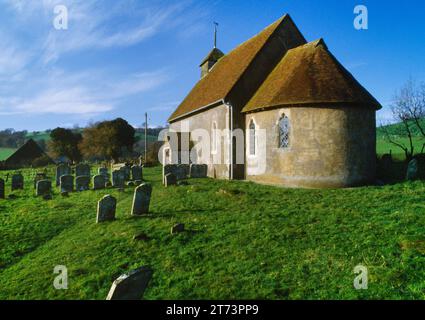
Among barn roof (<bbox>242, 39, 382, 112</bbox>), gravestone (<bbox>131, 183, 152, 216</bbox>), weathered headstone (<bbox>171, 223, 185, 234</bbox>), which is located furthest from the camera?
barn roof (<bbox>242, 39, 382, 112</bbox>)

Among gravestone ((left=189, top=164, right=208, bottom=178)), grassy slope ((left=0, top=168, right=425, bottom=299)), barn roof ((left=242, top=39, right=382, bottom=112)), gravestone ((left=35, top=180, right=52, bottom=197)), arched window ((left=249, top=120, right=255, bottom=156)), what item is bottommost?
grassy slope ((left=0, top=168, right=425, bottom=299))

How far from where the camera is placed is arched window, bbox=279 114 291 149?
15.4 m

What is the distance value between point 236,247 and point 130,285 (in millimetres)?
3444

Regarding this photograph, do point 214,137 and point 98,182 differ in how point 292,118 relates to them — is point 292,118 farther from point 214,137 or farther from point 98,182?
point 98,182

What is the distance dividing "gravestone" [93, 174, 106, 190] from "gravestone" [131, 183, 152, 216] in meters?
7.20

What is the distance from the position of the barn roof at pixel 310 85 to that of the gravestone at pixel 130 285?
12.1 metres

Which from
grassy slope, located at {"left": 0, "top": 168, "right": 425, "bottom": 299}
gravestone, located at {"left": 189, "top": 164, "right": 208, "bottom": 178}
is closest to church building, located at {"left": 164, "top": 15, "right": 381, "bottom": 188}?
gravestone, located at {"left": 189, "top": 164, "right": 208, "bottom": 178}

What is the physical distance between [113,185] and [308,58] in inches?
537

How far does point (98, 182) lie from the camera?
56.5 ft

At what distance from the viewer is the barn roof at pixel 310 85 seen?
1447 centimetres

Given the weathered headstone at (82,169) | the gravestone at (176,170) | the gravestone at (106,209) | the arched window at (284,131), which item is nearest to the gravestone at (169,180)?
the gravestone at (176,170)

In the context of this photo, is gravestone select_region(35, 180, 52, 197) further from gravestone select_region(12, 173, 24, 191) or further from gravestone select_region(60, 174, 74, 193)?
gravestone select_region(12, 173, 24, 191)

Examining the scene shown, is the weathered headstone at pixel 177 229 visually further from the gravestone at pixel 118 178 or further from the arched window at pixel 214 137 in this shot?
the arched window at pixel 214 137

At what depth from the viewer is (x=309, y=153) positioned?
14562mm
